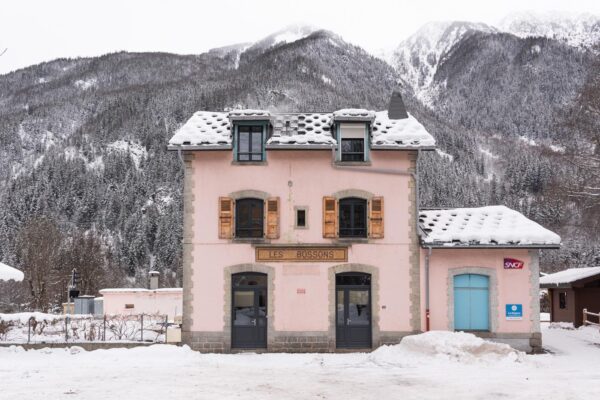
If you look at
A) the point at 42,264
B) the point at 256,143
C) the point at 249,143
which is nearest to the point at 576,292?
the point at 256,143

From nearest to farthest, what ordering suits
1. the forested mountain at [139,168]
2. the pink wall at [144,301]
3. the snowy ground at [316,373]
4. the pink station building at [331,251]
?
the snowy ground at [316,373] → the pink station building at [331,251] → the pink wall at [144,301] → the forested mountain at [139,168]

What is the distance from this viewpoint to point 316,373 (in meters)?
17.7

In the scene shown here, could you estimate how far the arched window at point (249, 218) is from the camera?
75.2 feet

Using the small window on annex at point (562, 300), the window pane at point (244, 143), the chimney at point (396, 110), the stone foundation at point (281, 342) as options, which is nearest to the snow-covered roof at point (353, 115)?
the chimney at point (396, 110)

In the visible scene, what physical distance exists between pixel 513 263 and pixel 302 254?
7.10 metres

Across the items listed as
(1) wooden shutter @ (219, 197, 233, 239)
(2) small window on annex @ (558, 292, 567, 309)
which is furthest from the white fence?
(2) small window on annex @ (558, 292, 567, 309)

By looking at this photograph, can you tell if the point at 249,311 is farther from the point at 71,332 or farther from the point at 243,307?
the point at 71,332

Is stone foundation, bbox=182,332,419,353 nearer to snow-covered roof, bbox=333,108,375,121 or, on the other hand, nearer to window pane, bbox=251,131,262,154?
window pane, bbox=251,131,262,154

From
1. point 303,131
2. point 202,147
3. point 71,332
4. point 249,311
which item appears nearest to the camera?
point 202,147

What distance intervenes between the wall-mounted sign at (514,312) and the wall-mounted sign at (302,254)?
5.67 meters

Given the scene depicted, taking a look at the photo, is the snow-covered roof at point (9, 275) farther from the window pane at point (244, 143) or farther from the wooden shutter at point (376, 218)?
the wooden shutter at point (376, 218)

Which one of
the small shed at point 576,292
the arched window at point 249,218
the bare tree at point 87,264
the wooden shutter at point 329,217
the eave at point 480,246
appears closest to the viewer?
the eave at point 480,246

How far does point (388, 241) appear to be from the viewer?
22906 mm

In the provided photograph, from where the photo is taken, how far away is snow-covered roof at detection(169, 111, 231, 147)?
74.9 ft
